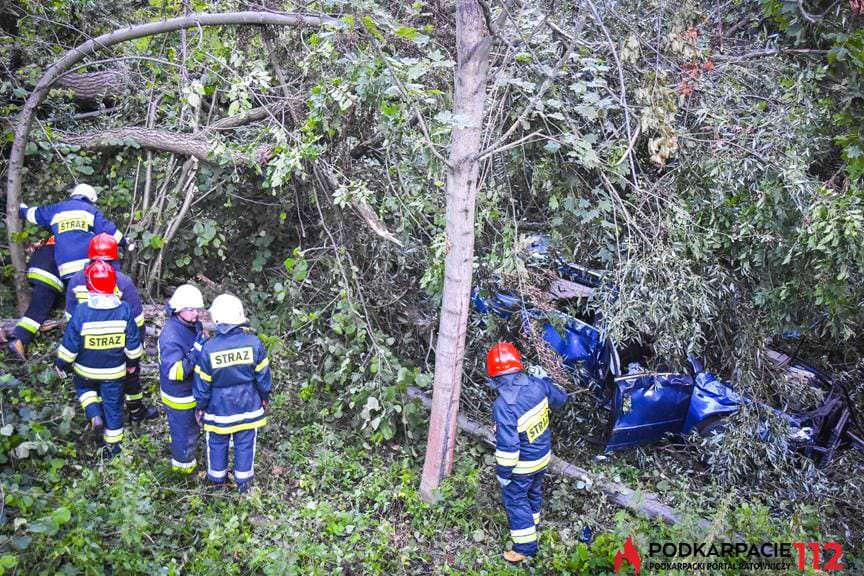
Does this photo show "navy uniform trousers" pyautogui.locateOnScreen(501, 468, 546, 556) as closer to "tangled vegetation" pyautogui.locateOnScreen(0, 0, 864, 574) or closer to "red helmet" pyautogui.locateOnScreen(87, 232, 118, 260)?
"tangled vegetation" pyautogui.locateOnScreen(0, 0, 864, 574)

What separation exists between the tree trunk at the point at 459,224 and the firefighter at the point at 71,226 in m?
3.67

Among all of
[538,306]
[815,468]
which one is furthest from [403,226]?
[815,468]

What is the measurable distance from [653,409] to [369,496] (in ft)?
9.32

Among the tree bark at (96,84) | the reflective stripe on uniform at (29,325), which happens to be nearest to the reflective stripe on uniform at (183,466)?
the reflective stripe on uniform at (29,325)

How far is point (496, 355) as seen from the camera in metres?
4.66

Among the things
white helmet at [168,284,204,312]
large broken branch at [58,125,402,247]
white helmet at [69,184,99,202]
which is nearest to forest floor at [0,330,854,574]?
white helmet at [168,284,204,312]

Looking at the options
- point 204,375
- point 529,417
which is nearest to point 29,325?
point 204,375

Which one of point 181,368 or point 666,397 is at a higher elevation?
point 181,368

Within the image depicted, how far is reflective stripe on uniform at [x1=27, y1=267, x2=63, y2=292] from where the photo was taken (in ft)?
19.9

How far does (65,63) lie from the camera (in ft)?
19.2

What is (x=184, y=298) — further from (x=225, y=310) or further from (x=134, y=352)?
(x=134, y=352)

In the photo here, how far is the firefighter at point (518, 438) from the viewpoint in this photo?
4.54 m

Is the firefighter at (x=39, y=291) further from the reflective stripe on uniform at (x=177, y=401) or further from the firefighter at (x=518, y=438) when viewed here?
the firefighter at (x=518, y=438)

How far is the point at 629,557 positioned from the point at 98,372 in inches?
172
